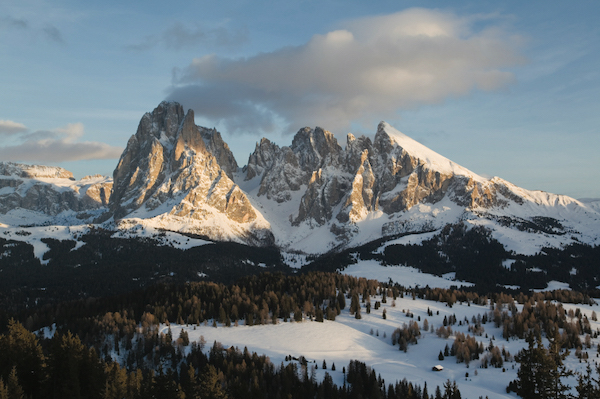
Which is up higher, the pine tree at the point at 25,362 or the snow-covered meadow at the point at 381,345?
the pine tree at the point at 25,362

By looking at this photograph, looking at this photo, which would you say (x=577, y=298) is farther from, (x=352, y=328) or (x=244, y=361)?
(x=244, y=361)

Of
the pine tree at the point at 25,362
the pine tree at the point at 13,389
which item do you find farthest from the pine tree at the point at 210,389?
the pine tree at the point at 25,362

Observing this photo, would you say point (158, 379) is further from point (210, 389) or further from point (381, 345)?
point (381, 345)

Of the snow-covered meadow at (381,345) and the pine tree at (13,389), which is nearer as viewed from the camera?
the pine tree at (13,389)

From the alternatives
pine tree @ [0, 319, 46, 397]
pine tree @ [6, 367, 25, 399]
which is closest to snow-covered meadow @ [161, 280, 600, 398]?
pine tree @ [0, 319, 46, 397]

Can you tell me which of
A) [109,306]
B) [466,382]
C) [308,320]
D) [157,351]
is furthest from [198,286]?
[466,382]

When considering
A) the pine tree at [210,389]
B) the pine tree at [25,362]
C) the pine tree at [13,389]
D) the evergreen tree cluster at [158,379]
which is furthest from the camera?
the pine tree at [25,362]

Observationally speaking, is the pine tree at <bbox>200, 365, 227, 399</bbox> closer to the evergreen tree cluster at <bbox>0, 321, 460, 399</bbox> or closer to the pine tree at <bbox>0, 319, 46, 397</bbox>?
the evergreen tree cluster at <bbox>0, 321, 460, 399</bbox>

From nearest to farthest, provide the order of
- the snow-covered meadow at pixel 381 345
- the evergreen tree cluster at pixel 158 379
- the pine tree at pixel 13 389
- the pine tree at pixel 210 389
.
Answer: the pine tree at pixel 13 389, the pine tree at pixel 210 389, the evergreen tree cluster at pixel 158 379, the snow-covered meadow at pixel 381 345

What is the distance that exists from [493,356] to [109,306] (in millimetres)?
130338

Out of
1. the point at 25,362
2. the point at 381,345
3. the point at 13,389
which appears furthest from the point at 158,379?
the point at 381,345

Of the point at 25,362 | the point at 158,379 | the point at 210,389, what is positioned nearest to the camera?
the point at 210,389

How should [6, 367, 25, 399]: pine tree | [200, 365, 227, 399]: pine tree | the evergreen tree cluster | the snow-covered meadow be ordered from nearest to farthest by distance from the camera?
[6, 367, 25, 399]: pine tree < [200, 365, 227, 399]: pine tree < the evergreen tree cluster < the snow-covered meadow

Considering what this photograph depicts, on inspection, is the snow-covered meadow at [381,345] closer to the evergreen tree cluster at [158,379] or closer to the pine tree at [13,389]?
the evergreen tree cluster at [158,379]
